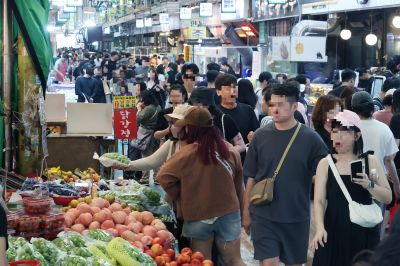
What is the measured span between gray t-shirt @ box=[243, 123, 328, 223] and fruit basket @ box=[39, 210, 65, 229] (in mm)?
1510

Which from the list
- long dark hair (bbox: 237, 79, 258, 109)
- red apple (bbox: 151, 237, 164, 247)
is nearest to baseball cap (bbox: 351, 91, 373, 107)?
long dark hair (bbox: 237, 79, 258, 109)

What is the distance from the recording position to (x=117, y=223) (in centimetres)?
412

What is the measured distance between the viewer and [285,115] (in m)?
3.64

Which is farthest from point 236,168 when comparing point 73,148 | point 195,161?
point 73,148

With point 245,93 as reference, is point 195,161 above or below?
below

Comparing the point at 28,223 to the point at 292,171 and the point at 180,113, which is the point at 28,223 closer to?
the point at 180,113

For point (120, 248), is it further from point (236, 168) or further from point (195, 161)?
point (236, 168)

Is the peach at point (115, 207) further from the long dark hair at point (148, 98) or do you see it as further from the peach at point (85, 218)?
the long dark hair at point (148, 98)

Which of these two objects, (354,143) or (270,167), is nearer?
(354,143)

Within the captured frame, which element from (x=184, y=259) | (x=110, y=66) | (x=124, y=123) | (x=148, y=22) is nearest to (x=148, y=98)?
(x=124, y=123)

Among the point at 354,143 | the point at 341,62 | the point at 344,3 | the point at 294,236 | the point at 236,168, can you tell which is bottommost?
the point at 294,236

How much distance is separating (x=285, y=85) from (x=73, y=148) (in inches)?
176

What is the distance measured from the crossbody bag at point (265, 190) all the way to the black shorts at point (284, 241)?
177mm

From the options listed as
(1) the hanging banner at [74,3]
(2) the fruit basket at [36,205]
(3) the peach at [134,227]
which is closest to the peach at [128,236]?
(3) the peach at [134,227]
